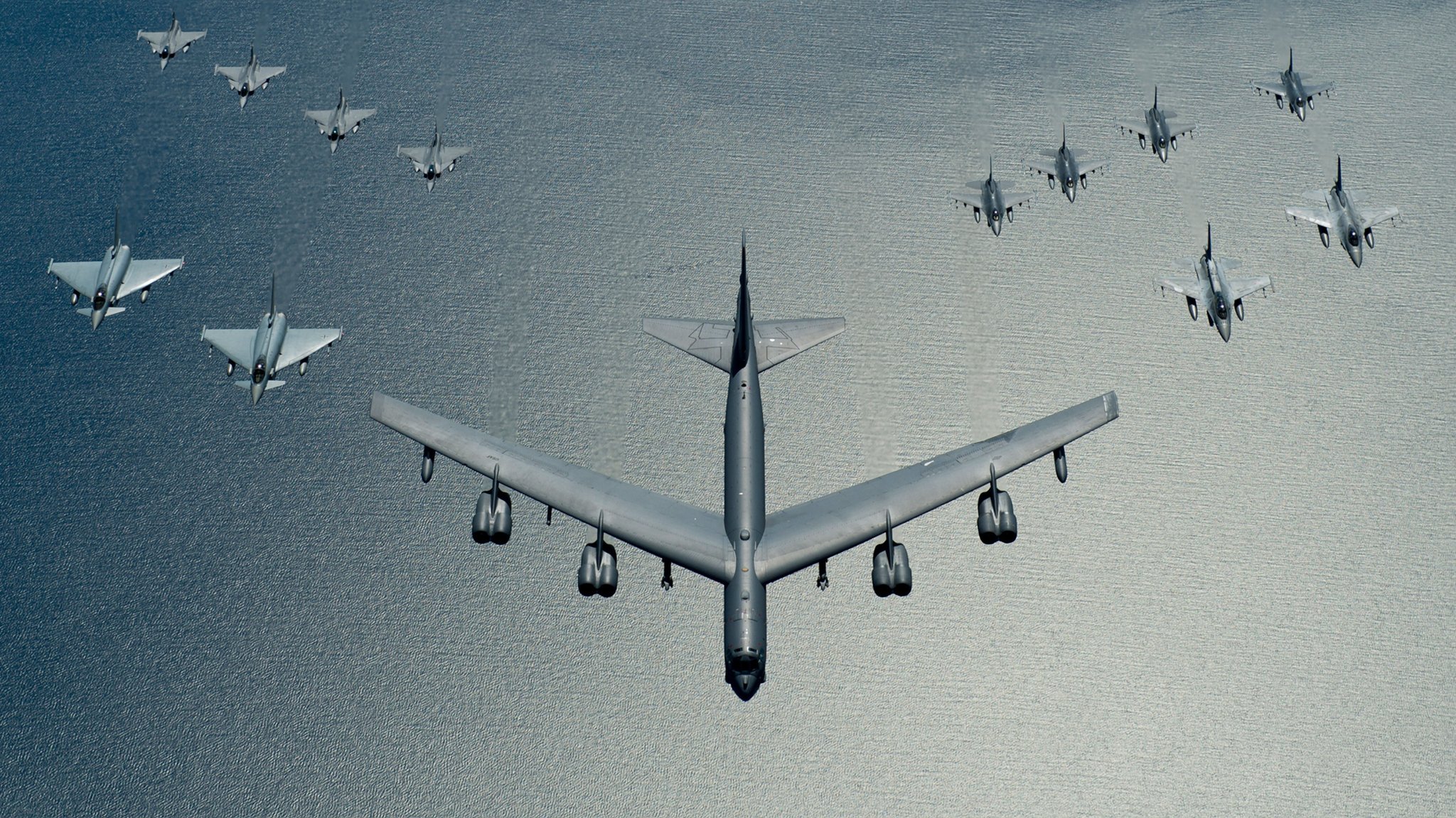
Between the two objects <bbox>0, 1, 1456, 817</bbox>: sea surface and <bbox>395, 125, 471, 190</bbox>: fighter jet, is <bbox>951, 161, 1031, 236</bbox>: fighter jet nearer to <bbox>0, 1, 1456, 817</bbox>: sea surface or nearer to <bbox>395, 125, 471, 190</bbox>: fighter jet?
<bbox>0, 1, 1456, 817</bbox>: sea surface

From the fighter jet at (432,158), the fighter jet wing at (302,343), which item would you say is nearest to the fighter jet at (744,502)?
the fighter jet wing at (302,343)

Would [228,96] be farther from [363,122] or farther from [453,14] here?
[453,14]

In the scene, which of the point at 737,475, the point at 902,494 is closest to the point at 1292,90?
the point at 902,494

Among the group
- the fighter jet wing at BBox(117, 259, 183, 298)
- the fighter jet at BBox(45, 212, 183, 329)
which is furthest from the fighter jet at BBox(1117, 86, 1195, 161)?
the fighter jet at BBox(45, 212, 183, 329)

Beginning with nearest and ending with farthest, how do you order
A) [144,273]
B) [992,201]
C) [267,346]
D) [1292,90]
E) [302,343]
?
[267,346]
[302,343]
[144,273]
[992,201]
[1292,90]

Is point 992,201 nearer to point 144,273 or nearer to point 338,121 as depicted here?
point 338,121

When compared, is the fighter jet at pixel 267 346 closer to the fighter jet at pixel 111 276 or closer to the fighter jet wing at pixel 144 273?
the fighter jet wing at pixel 144 273
